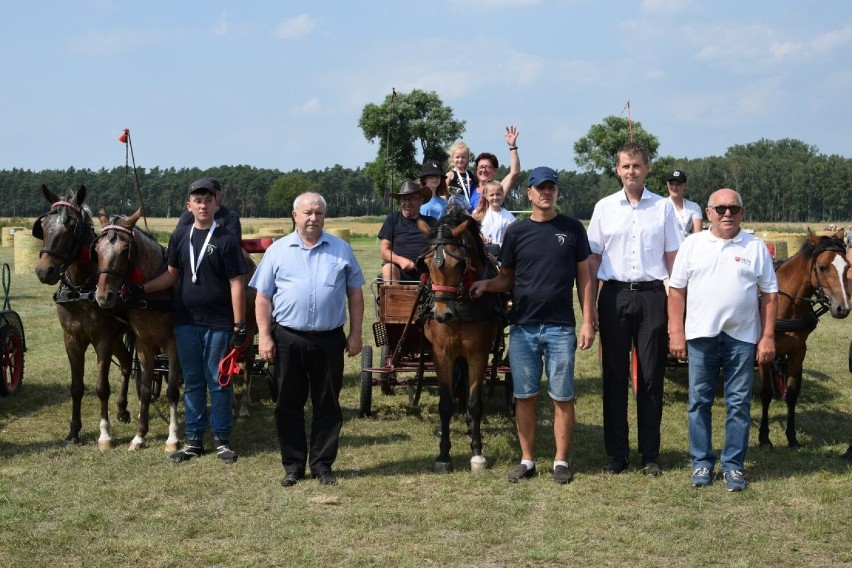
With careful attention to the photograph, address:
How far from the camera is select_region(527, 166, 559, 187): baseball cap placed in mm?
6066

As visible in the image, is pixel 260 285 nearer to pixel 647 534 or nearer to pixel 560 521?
pixel 560 521

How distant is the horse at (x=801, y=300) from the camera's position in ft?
23.8

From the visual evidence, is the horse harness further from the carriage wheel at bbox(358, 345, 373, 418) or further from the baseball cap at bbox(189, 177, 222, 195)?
the baseball cap at bbox(189, 177, 222, 195)

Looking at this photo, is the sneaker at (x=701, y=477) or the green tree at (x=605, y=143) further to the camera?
the green tree at (x=605, y=143)

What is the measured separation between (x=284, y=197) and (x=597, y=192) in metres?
38.9

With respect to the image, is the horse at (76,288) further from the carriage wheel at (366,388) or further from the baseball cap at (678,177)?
the baseball cap at (678,177)

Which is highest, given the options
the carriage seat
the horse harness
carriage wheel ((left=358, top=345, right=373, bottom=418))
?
the carriage seat

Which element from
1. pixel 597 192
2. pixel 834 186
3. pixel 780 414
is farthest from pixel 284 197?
pixel 780 414

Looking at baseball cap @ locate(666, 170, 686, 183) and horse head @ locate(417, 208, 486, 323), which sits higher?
baseball cap @ locate(666, 170, 686, 183)

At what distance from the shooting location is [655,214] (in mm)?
6238

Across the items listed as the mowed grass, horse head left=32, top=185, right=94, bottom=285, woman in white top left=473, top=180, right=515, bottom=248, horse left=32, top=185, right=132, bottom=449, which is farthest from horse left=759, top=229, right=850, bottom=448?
horse head left=32, top=185, right=94, bottom=285

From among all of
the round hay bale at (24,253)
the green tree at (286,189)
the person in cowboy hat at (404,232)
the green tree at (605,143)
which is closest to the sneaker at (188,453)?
the person in cowboy hat at (404,232)

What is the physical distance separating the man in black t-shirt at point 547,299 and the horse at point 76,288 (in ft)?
11.1

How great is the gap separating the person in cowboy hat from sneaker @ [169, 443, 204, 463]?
2.23 meters
